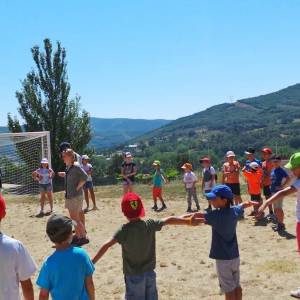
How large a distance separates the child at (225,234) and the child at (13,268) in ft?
6.12

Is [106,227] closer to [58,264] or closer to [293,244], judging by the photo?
[293,244]

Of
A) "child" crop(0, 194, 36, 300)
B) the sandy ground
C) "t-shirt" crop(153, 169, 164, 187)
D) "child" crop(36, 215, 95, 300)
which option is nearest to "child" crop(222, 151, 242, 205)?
the sandy ground

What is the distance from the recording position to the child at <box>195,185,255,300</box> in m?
4.89

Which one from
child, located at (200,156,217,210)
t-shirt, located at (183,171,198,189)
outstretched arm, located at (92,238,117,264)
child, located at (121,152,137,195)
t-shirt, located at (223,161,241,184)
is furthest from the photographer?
child, located at (121,152,137,195)

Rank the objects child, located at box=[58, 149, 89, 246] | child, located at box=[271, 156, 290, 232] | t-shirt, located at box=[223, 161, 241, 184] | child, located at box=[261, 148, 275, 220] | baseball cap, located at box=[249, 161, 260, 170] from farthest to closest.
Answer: t-shirt, located at box=[223, 161, 241, 184]
baseball cap, located at box=[249, 161, 260, 170]
child, located at box=[261, 148, 275, 220]
child, located at box=[271, 156, 290, 232]
child, located at box=[58, 149, 89, 246]

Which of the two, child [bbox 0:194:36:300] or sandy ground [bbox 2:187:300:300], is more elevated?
child [bbox 0:194:36:300]

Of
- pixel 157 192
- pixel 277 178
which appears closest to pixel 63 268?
pixel 277 178

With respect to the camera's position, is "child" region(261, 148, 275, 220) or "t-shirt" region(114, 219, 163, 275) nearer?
"t-shirt" region(114, 219, 163, 275)

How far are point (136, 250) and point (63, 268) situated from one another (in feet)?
3.08

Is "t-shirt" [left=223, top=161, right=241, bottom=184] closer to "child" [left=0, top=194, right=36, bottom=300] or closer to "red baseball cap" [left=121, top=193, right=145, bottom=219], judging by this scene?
"red baseball cap" [left=121, top=193, right=145, bottom=219]

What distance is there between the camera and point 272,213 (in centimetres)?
1145

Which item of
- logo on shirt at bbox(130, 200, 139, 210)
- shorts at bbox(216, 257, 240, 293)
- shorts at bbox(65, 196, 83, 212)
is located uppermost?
logo on shirt at bbox(130, 200, 139, 210)

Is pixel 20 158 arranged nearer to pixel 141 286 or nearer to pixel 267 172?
pixel 267 172

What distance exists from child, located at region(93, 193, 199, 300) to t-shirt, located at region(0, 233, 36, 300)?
92 cm
